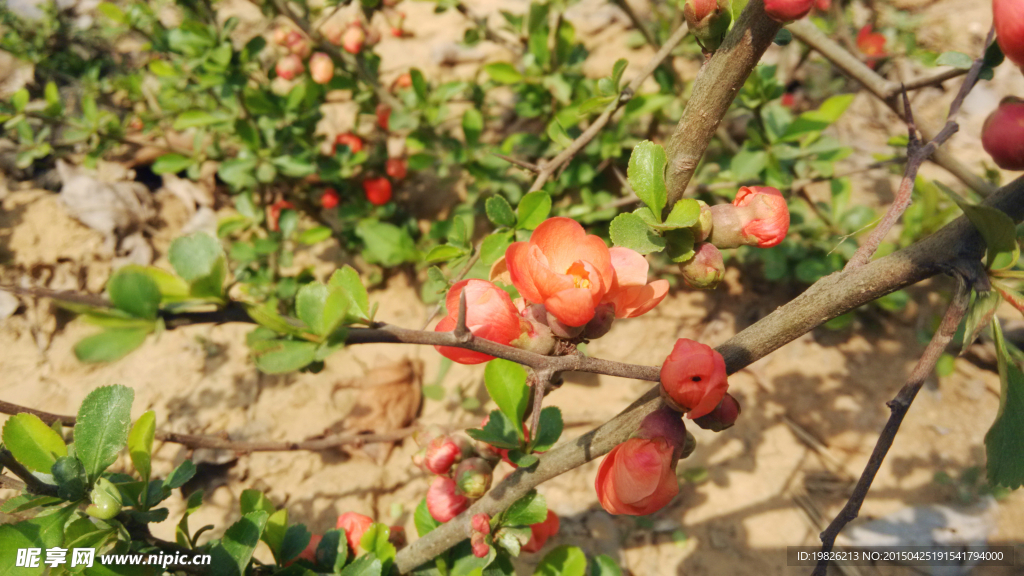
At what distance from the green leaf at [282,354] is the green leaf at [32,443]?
0.50 meters

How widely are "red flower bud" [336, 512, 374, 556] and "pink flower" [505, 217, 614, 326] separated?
86 cm

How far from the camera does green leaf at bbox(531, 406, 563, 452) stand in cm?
107

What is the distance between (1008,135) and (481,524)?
110cm

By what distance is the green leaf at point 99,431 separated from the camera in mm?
837

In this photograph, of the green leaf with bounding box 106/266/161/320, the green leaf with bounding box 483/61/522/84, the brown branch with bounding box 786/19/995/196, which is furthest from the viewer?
the green leaf with bounding box 483/61/522/84

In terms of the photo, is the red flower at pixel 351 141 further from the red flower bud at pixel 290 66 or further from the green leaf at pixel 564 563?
the green leaf at pixel 564 563

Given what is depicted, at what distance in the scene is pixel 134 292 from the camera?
1.71ft

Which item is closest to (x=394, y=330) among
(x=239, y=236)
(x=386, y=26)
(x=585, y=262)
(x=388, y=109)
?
(x=585, y=262)

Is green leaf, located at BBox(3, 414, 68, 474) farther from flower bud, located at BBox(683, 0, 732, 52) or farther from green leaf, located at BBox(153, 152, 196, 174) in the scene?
green leaf, located at BBox(153, 152, 196, 174)

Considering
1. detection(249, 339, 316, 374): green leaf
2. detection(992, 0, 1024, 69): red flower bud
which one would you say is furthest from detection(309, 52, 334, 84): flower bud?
detection(992, 0, 1024, 69): red flower bud

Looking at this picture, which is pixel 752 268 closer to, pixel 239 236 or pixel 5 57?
pixel 239 236

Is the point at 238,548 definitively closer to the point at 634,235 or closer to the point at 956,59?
→ the point at 634,235

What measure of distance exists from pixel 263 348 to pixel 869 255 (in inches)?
33.7

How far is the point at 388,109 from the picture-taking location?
2365mm
